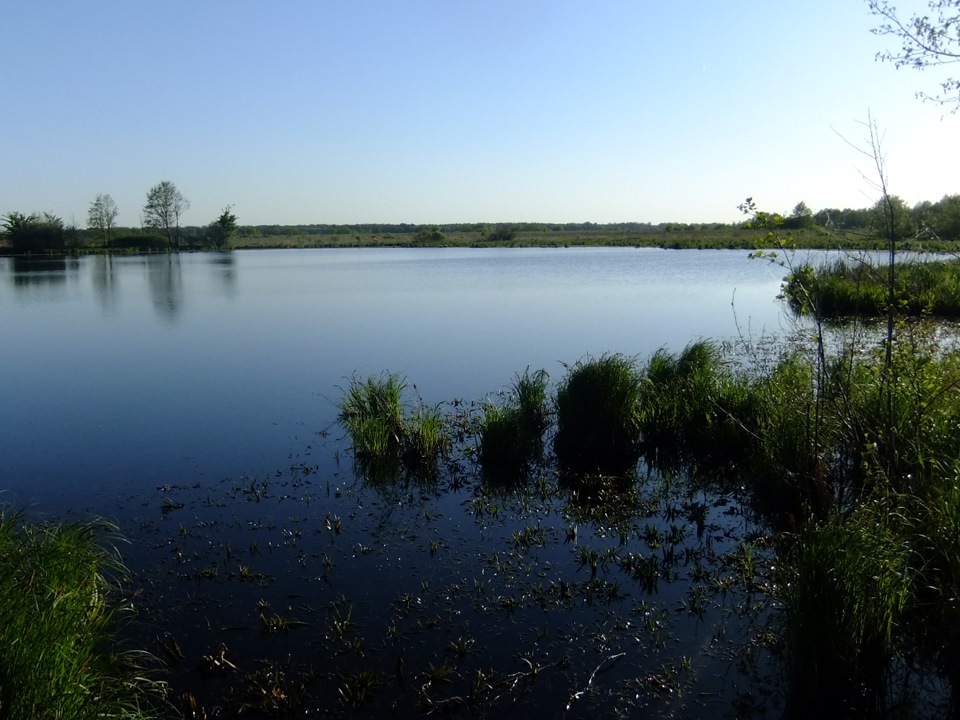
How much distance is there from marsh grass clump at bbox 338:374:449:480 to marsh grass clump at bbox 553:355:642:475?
1.63 metres

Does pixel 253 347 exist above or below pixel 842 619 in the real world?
above

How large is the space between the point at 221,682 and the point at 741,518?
490cm

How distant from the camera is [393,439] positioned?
9.35 metres

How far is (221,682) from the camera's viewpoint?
14.9 ft

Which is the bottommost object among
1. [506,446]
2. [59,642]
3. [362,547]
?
[362,547]

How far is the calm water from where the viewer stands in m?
9.21

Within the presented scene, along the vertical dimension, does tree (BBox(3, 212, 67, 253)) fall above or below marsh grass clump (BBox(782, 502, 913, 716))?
above


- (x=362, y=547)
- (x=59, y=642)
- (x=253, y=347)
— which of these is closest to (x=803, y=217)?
(x=362, y=547)

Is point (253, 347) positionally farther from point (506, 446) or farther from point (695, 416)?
point (695, 416)

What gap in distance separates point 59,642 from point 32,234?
70231 mm

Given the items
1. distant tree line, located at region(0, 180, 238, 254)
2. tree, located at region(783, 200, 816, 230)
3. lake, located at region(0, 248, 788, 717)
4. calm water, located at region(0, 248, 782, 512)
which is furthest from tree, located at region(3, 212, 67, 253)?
tree, located at region(783, 200, 816, 230)

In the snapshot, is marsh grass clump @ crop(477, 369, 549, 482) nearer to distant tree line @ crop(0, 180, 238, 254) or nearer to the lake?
the lake

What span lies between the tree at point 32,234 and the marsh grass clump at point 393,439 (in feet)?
212

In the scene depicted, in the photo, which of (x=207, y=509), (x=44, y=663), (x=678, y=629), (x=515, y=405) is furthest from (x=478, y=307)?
(x=44, y=663)
